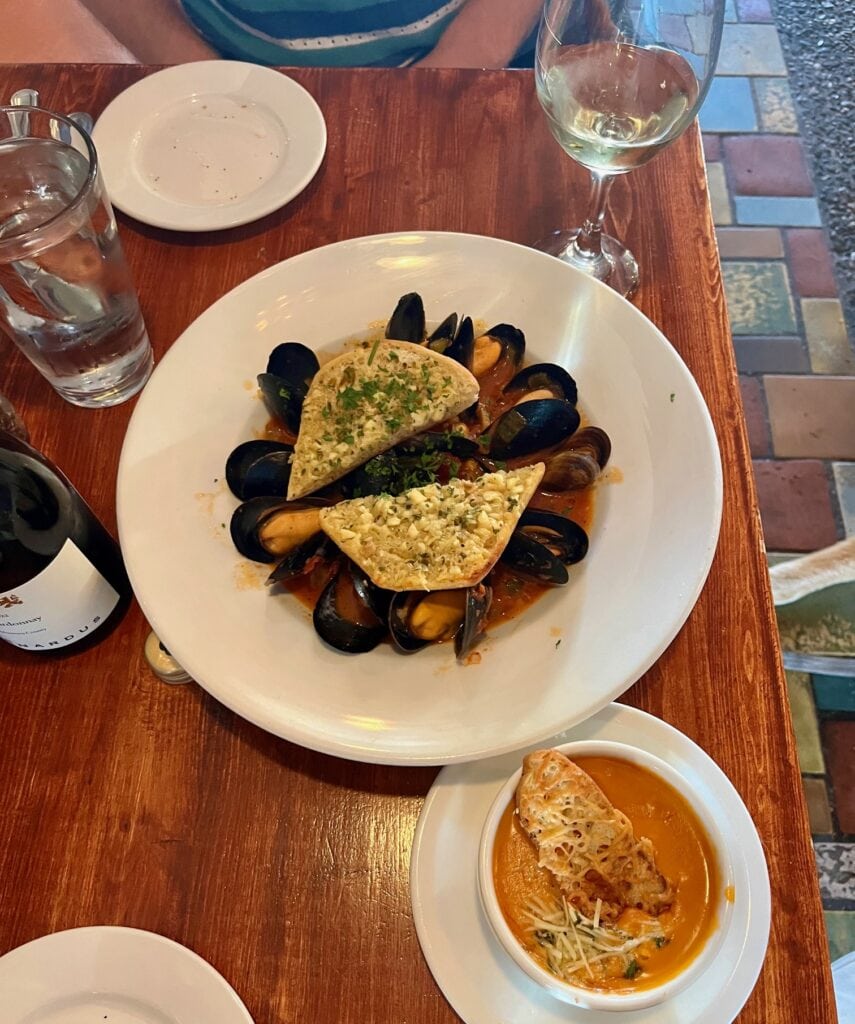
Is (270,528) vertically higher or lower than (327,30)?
lower

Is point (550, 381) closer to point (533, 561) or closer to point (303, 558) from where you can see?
point (533, 561)

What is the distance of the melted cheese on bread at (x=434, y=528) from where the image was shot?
89cm

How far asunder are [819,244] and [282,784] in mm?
2386

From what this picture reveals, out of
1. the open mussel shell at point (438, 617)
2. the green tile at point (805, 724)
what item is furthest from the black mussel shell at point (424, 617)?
the green tile at point (805, 724)

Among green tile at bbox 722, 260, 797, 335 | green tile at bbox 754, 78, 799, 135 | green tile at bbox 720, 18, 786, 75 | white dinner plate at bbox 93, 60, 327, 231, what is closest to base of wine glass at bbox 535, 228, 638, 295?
white dinner plate at bbox 93, 60, 327, 231

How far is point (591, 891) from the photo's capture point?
0.77 meters

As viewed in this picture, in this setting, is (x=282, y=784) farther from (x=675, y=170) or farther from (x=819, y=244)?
(x=819, y=244)

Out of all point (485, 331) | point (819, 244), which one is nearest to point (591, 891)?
point (485, 331)

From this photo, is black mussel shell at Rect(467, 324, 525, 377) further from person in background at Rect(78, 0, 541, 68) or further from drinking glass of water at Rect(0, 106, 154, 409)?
person in background at Rect(78, 0, 541, 68)

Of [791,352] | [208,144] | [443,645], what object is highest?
A: [208,144]

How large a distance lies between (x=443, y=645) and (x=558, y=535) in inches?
7.2

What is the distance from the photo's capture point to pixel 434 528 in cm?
93

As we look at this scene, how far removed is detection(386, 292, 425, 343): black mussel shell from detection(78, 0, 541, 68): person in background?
3.14ft

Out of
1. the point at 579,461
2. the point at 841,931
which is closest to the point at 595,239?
the point at 579,461
